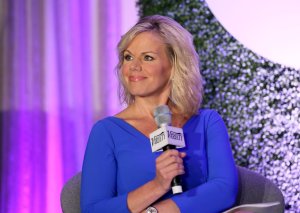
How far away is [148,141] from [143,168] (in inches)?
4.6

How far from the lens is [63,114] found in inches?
152

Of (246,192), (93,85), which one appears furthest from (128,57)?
(93,85)

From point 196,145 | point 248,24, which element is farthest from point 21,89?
point 196,145

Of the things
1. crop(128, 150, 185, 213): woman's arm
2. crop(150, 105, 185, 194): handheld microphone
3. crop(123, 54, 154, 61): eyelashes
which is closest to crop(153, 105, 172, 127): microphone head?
crop(150, 105, 185, 194): handheld microphone

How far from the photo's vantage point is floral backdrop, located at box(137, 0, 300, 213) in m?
3.73

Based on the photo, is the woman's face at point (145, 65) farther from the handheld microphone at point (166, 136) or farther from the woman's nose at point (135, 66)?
the handheld microphone at point (166, 136)

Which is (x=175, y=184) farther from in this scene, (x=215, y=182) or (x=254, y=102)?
(x=254, y=102)

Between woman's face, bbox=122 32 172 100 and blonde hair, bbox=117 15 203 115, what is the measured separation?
0.03 meters

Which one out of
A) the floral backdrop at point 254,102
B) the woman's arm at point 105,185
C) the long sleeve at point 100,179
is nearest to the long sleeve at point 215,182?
the woman's arm at point 105,185

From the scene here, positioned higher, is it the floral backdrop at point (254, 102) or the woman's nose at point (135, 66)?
the woman's nose at point (135, 66)

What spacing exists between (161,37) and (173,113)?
0.34 meters

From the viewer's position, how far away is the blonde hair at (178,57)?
7.98 feet

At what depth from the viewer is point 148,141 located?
2324mm

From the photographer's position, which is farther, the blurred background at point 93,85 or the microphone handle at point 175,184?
the blurred background at point 93,85
